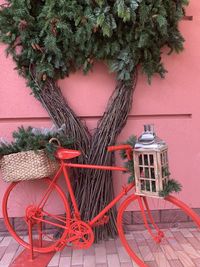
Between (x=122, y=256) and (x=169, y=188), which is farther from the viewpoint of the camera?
(x=122, y=256)

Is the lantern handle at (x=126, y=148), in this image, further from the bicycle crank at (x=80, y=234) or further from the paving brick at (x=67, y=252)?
the paving brick at (x=67, y=252)

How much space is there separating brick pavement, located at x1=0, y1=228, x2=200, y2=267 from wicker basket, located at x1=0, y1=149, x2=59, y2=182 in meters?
0.89

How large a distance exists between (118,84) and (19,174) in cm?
138

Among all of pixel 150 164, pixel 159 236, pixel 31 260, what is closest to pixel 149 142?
pixel 150 164

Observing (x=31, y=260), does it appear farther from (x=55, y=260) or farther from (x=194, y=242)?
(x=194, y=242)

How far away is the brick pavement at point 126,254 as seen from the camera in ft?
9.60

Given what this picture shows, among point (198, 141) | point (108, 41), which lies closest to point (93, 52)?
point (108, 41)

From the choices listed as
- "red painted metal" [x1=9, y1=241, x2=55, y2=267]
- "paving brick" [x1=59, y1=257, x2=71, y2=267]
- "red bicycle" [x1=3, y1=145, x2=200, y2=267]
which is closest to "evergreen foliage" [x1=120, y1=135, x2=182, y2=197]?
"red bicycle" [x1=3, y1=145, x2=200, y2=267]

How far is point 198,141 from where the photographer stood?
11.7 feet

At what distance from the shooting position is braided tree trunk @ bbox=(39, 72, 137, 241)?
3.27 metres

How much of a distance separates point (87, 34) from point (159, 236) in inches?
75.1

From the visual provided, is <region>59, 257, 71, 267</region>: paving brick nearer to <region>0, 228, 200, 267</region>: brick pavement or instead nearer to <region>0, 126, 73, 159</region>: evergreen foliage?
<region>0, 228, 200, 267</region>: brick pavement

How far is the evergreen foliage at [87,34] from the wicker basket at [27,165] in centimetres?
80

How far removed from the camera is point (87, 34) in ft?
9.49
